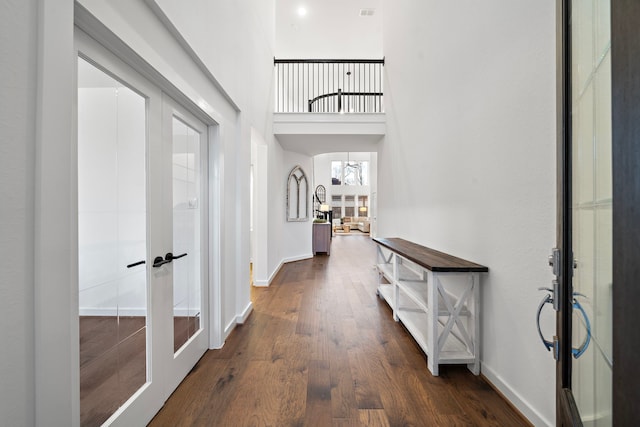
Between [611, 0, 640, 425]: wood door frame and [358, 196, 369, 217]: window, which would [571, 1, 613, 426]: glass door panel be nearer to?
[611, 0, 640, 425]: wood door frame

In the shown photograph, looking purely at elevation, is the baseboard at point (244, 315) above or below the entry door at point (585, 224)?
below

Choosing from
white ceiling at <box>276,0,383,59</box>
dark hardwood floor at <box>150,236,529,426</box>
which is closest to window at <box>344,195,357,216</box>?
white ceiling at <box>276,0,383,59</box>

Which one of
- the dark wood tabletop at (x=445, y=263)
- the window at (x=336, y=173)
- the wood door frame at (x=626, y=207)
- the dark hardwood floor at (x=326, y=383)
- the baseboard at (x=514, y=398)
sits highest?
the window at (x=336, y=173)

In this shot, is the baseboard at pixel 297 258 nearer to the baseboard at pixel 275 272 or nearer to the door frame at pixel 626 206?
the baseboard at pixel 275 272

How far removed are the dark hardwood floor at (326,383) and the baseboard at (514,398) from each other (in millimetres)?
43

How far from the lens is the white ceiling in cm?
619

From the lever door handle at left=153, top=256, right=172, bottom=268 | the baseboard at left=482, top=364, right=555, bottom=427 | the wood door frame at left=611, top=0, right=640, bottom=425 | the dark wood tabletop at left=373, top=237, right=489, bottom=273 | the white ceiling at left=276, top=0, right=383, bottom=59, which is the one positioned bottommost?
the baseboard at left=482, top=364, right=555, bottom=427

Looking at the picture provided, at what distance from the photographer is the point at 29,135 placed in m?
0.81

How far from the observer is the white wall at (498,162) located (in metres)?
1.44

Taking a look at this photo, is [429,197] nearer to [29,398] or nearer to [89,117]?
[89,117]

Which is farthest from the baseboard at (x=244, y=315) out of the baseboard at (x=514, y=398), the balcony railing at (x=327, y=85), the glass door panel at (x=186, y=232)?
the balcony railing at (x=327, y=85)

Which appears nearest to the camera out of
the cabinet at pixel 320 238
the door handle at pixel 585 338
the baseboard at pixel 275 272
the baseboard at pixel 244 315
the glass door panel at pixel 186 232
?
the door handle at pixel 585 338

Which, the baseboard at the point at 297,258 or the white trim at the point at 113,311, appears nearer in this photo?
the white trim at the point at 113,311

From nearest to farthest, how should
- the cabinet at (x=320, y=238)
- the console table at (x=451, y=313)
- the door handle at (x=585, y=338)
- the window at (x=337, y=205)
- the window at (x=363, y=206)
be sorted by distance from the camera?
the door handle at (x=585, y=338), the console table at (x=451, y=313), the cabinet at (x=320, y=238), the window at (x=337, y=205), the window at (x=363, y=206)
